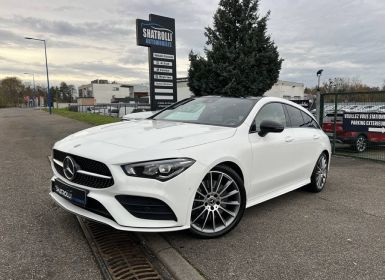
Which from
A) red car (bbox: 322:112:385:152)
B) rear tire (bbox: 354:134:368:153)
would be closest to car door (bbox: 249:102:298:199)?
red car (bbox: 322:112:385:152)

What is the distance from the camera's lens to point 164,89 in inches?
487

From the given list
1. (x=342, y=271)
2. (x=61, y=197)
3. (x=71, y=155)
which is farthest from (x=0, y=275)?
(x=342, y=271)

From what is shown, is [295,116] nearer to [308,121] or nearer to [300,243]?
[308,121]

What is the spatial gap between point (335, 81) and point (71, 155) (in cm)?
4172

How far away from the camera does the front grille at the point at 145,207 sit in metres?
3.19

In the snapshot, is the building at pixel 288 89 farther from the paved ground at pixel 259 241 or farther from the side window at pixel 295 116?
the paved ground at pixel 259 241

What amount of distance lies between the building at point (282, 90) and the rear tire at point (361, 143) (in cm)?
3682

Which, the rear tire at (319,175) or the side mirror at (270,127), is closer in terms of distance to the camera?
the side mirror at (270,127)

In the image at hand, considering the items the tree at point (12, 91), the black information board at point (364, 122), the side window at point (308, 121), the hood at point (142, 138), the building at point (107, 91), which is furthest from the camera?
the building at point (107, 91)

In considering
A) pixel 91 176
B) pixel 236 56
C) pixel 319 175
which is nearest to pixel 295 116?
pixel 319 175

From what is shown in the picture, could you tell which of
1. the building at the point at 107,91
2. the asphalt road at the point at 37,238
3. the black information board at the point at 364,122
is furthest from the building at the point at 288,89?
the building at the point at 107,91

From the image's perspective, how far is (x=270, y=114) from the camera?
4.76 meters

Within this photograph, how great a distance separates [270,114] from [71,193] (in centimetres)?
270

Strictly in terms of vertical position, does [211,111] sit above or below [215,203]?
above
